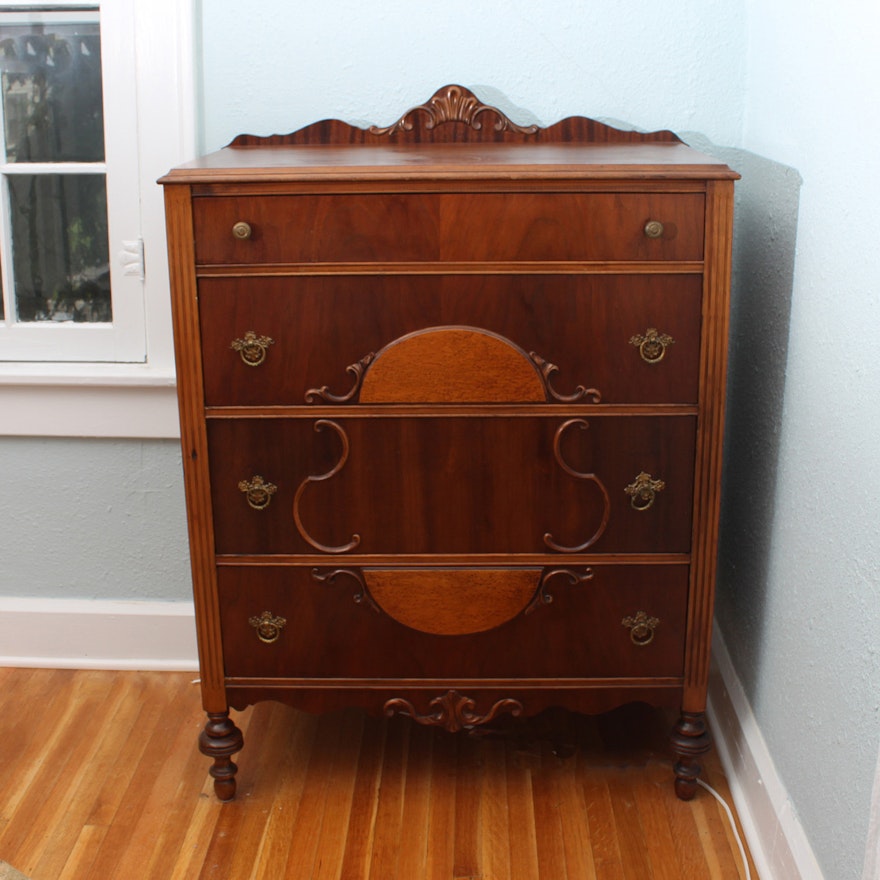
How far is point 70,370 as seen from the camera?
7.34 feet

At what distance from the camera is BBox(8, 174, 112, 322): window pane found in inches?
87.0

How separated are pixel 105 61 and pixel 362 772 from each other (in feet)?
4.67

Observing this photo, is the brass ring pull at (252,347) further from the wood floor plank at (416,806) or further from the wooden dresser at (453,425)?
the wood floor plank at (416,806)

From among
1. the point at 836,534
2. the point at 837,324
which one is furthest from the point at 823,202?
the point at 836,534

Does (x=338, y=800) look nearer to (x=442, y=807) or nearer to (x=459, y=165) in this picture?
(x=442, y=807)

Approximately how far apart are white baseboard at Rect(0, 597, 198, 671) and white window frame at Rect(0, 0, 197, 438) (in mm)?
389

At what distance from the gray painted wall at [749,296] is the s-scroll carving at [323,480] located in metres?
0.65

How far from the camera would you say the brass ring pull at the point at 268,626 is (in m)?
1.83

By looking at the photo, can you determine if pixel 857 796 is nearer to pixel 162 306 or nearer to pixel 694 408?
pixel 694 408

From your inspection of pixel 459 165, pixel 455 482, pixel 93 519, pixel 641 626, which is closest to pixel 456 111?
pixel 459 165

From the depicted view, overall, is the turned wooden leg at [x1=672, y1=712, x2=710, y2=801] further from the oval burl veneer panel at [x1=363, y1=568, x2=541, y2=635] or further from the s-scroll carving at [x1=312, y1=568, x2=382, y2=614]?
the s-scroll carving at [x1=312, y1=568, x2=382, y2=614]

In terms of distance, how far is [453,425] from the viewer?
67.2 inches

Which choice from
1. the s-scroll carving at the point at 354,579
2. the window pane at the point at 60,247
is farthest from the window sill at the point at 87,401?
the s-scroll carving at the point at 354,579

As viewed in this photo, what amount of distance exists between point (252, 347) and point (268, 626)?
47cm
